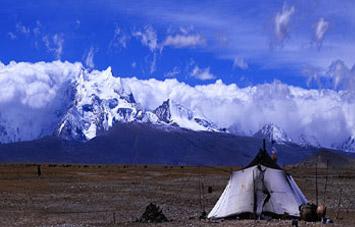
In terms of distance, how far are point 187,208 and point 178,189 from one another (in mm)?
20932

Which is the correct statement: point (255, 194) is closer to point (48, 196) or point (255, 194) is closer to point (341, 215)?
point (341, 215)

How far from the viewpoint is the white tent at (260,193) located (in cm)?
3656

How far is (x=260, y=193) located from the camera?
121 ft

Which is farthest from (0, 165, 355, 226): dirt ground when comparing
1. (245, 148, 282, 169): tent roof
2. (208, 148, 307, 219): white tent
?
(245, 148, 282, 169): tent roof

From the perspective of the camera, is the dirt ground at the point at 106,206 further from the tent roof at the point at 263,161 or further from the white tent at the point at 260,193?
the tent roof at the point at 263,161

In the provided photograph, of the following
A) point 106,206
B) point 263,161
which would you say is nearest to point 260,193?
point 263,161

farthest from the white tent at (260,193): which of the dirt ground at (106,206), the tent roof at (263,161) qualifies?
the dirt ground at (106,206)

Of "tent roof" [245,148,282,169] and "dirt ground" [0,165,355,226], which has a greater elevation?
"tent roof" [245,148,282,169]

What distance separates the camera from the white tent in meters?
36.6

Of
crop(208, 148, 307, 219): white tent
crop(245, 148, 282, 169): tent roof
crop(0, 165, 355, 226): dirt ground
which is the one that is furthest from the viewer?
crop(245, 148, 282, 169): tent roof

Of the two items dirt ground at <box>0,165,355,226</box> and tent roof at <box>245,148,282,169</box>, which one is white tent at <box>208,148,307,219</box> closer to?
tent roof at <box>245,148,282,169</box>

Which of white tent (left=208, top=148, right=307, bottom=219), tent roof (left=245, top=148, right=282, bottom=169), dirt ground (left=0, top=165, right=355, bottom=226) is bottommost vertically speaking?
dirt ground (left=0, top=165, right=355, bottom=226)

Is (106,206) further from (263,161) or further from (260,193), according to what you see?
(260,193)

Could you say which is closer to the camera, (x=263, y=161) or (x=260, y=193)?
(x=260, y=193)
